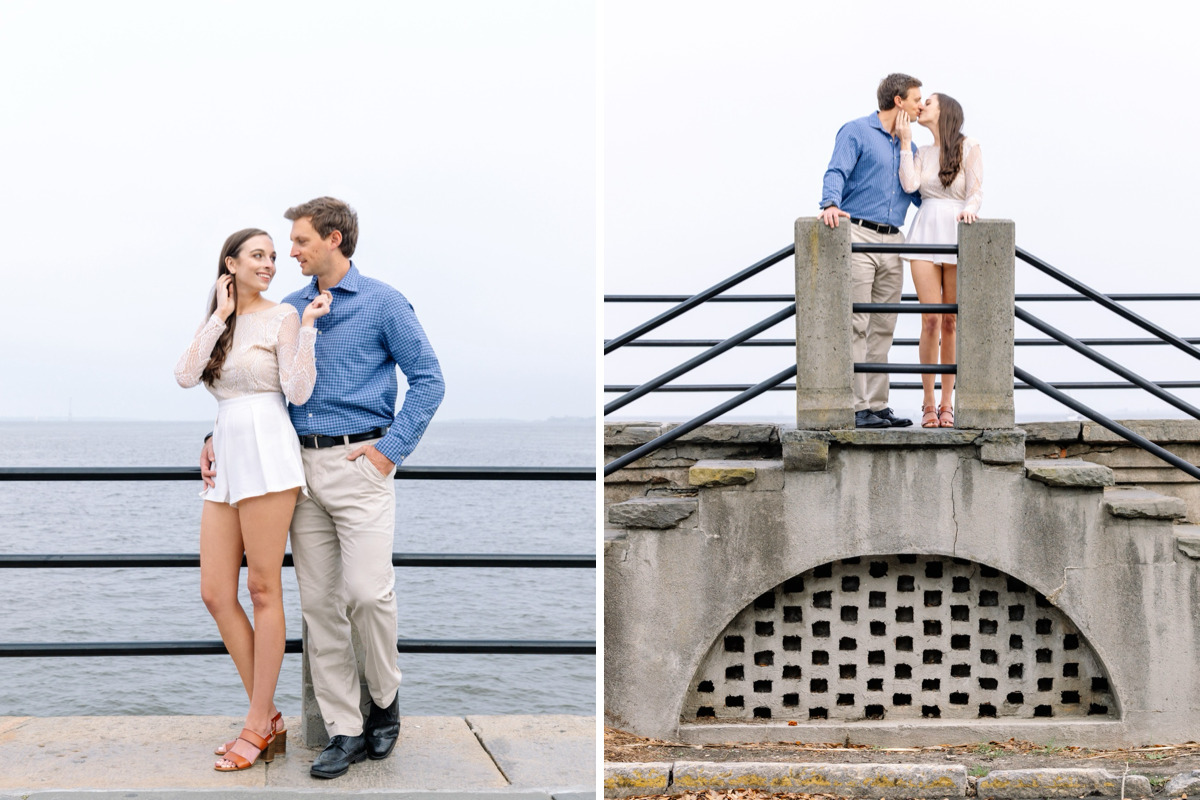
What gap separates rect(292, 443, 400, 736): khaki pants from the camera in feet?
12.5

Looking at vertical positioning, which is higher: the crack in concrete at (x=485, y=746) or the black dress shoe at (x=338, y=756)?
the black dress shoe at (x=338, y=756)

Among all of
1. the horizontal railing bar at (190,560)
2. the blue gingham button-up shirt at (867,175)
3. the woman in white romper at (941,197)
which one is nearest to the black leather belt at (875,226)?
the blue gingham button-up shirt at (867,175)

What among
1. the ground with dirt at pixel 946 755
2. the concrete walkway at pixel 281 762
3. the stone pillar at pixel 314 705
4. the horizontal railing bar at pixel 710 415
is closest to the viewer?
the concrete walkway at pixel 281 762

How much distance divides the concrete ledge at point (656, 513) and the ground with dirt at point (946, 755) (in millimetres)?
1161

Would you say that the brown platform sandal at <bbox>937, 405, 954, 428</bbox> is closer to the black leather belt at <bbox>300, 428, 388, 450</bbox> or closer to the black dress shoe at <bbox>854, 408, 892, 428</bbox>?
the black dress shoe at <bbox>854, 408, 892, 428</bbox>

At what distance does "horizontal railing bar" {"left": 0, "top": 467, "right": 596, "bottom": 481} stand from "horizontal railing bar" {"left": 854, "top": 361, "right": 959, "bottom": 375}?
1866 mm

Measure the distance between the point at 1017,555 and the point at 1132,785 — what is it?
1.26 metres

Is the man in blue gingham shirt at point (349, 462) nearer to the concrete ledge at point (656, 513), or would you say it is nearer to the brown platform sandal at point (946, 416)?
the concrete ledge at point (656, 513)

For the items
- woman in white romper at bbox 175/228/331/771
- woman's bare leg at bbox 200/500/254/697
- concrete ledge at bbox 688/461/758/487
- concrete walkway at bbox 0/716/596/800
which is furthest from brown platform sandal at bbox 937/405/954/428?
woman's bare leg at bbox 200/500/254/697

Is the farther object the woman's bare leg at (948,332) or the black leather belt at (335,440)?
the woman's bare leg at (948,332)

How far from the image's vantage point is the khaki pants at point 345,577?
382cm

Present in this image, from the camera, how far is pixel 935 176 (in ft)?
19.0

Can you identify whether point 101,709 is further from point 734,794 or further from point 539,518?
point 539,518

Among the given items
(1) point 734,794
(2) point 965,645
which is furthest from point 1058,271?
(1) point 734,794
